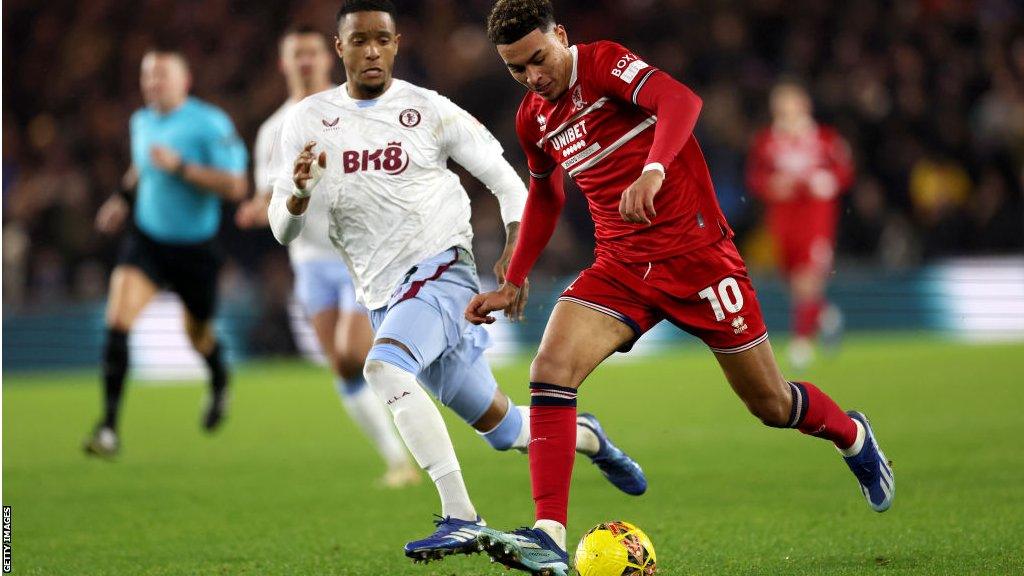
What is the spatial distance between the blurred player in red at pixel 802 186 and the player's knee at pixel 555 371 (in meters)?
9.48

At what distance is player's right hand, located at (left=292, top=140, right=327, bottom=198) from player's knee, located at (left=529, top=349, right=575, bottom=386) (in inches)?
41.0

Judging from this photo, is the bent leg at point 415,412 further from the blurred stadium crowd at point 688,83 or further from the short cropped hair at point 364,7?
the blurred stadium crowd at point 688,83

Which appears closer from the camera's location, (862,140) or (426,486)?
(426,486)

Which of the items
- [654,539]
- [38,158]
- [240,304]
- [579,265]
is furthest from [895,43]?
[654,539]

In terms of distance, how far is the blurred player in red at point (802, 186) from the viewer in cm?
1437

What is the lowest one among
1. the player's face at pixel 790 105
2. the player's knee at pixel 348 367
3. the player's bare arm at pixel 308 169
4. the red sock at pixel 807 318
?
the player's knee at pixel 348 367

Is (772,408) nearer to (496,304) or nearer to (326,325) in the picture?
(496,304)

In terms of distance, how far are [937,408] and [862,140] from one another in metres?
8.38

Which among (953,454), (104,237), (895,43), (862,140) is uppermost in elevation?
(895,43)

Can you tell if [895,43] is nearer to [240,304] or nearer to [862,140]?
[862,140]

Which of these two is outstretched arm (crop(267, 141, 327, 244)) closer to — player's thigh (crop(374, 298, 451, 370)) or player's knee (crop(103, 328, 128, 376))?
player's thigh (crop(374, 298, 451, 370))

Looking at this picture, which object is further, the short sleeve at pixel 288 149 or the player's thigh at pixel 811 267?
the player's thigh at pixel 811 267

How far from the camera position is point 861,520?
19.7 ft

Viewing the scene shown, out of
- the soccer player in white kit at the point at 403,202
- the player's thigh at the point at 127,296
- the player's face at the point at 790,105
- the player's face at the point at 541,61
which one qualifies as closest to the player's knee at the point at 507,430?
the soccer player in white kit at the point at 403,202
